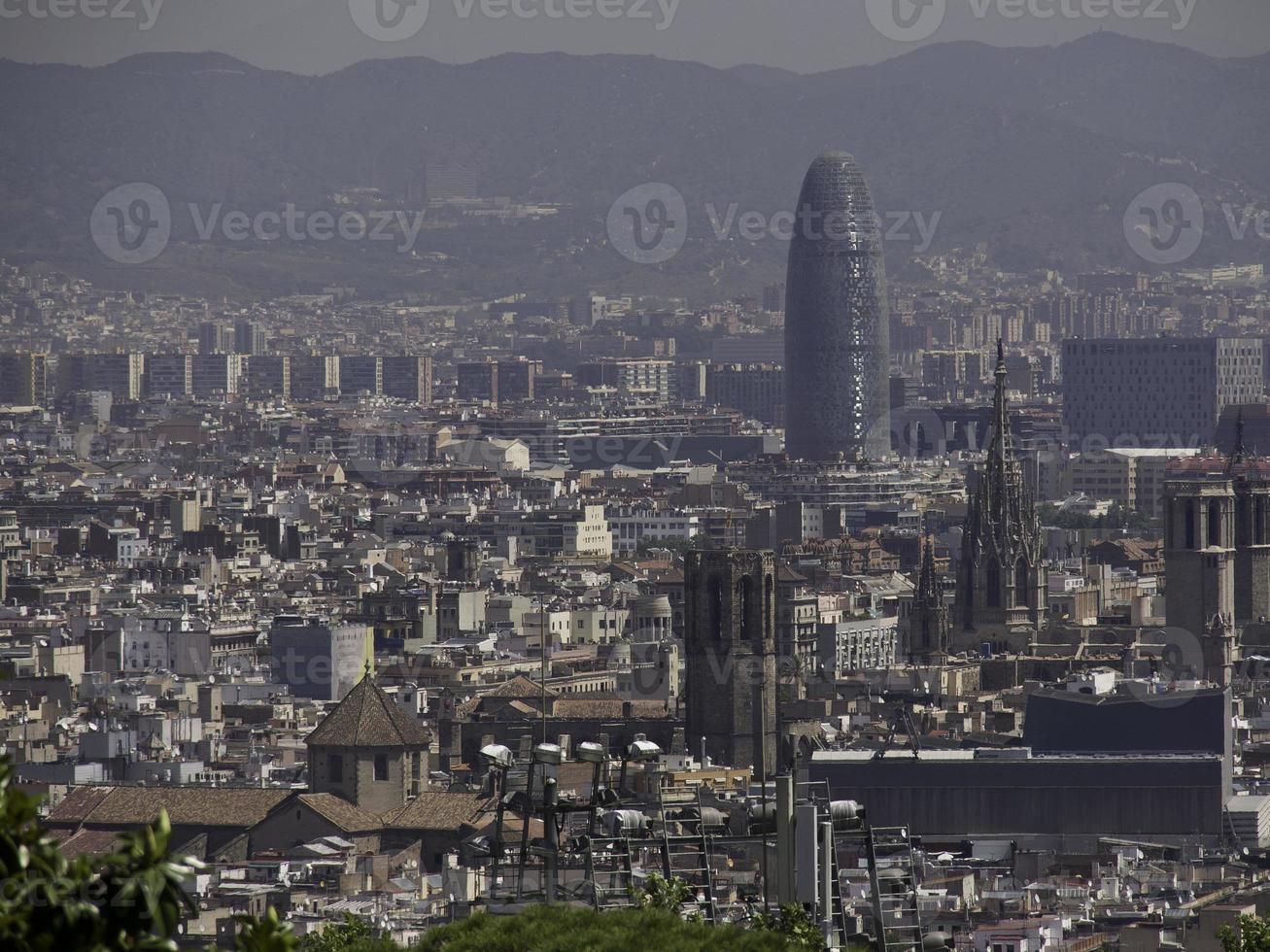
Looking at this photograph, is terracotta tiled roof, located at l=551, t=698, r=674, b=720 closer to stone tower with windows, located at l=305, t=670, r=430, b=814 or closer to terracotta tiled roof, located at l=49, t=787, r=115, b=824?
stone tower with windows, located at l=305, t=670, r=430, b=814

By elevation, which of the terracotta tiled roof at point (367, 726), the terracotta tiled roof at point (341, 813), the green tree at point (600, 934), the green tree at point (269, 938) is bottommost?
the terracotta tiled roof at point (341, 813)

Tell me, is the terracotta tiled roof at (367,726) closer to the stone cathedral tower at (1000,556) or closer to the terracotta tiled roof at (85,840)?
the terracotta tiled roof at (85,840)

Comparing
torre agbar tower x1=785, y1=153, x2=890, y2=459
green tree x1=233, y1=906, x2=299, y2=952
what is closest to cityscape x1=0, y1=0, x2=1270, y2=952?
green tree x1=233, y1=906, x2=299, y2=952

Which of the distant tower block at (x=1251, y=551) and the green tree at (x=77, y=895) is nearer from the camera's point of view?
the green tree at (x=77, y=895)

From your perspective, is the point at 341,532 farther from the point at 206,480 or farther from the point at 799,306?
the point at 799,306

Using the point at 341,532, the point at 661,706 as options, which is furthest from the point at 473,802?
the point at 341,532

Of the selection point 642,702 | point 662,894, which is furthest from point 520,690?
point 662,894

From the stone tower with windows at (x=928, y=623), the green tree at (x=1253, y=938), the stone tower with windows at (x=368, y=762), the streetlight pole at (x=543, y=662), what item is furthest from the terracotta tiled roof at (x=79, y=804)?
the stone tower with windows at (x=928, y=623)
